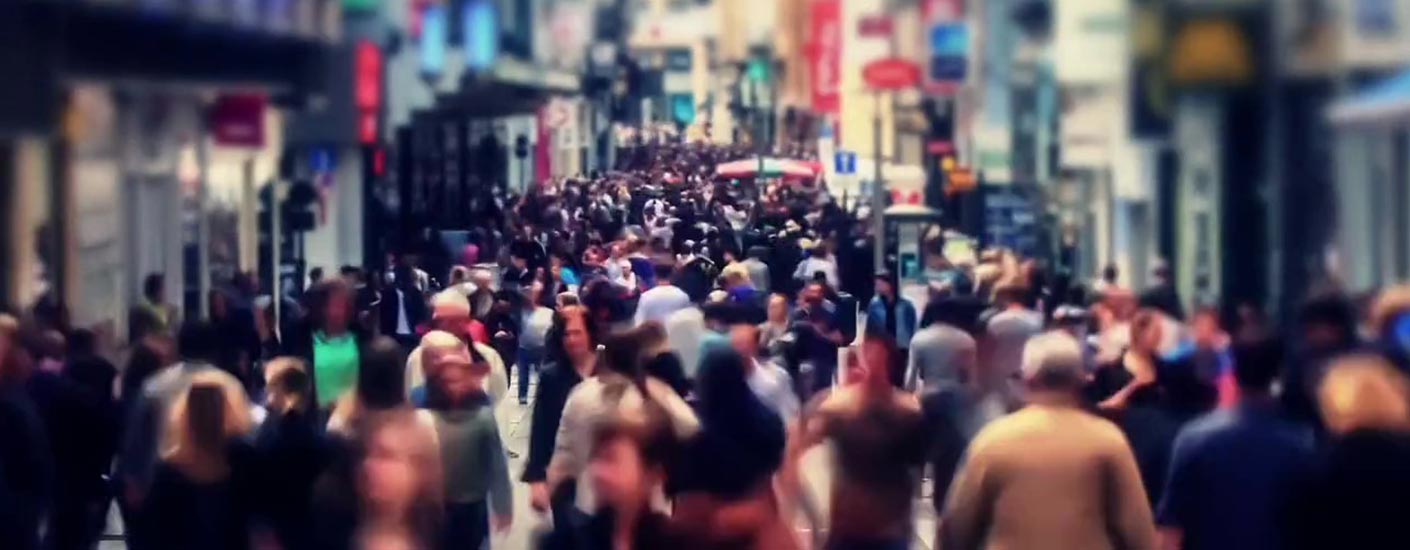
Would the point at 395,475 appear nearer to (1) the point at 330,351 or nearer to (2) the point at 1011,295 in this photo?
(1) the point at 330,351

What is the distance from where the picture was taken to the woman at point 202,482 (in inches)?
375

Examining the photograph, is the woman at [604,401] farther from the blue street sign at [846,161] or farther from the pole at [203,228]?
the pole at [203,228]

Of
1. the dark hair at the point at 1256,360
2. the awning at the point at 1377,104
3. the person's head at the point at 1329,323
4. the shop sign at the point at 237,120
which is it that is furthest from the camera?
the shop sign at the point at 237,120

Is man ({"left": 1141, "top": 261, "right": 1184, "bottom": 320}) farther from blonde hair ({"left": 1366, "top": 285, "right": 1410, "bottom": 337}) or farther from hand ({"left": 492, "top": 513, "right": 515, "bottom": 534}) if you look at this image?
hand ({"left": 492, "top": 513, "right": 515, "bottom": 534})

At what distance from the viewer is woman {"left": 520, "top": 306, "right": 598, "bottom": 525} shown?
38.1 feet

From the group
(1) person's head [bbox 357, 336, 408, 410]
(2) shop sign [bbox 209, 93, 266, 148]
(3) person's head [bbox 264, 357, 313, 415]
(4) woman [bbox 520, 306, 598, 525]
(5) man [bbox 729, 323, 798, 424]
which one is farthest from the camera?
(5) man [bbox 729, 323, 798, 424]

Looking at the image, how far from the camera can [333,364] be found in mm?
11852

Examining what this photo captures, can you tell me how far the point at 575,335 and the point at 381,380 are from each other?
271cm

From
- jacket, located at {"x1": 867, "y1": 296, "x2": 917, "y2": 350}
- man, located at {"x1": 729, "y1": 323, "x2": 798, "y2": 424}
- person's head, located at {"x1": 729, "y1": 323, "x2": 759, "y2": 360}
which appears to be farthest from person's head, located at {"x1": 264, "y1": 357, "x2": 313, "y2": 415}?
jacket, located at {"x1": 867, "y1": 296, "x2": 917, "y2": 350}

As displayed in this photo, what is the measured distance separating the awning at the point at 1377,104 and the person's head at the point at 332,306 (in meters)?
3.75

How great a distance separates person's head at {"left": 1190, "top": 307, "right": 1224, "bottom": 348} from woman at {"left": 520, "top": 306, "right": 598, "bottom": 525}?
8.03ft

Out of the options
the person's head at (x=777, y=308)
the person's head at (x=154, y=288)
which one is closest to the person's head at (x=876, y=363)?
the person's head at (x=154, y=288)

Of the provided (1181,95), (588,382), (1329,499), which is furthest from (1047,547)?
(588,382)

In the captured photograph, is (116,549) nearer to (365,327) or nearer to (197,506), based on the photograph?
(365,327)
